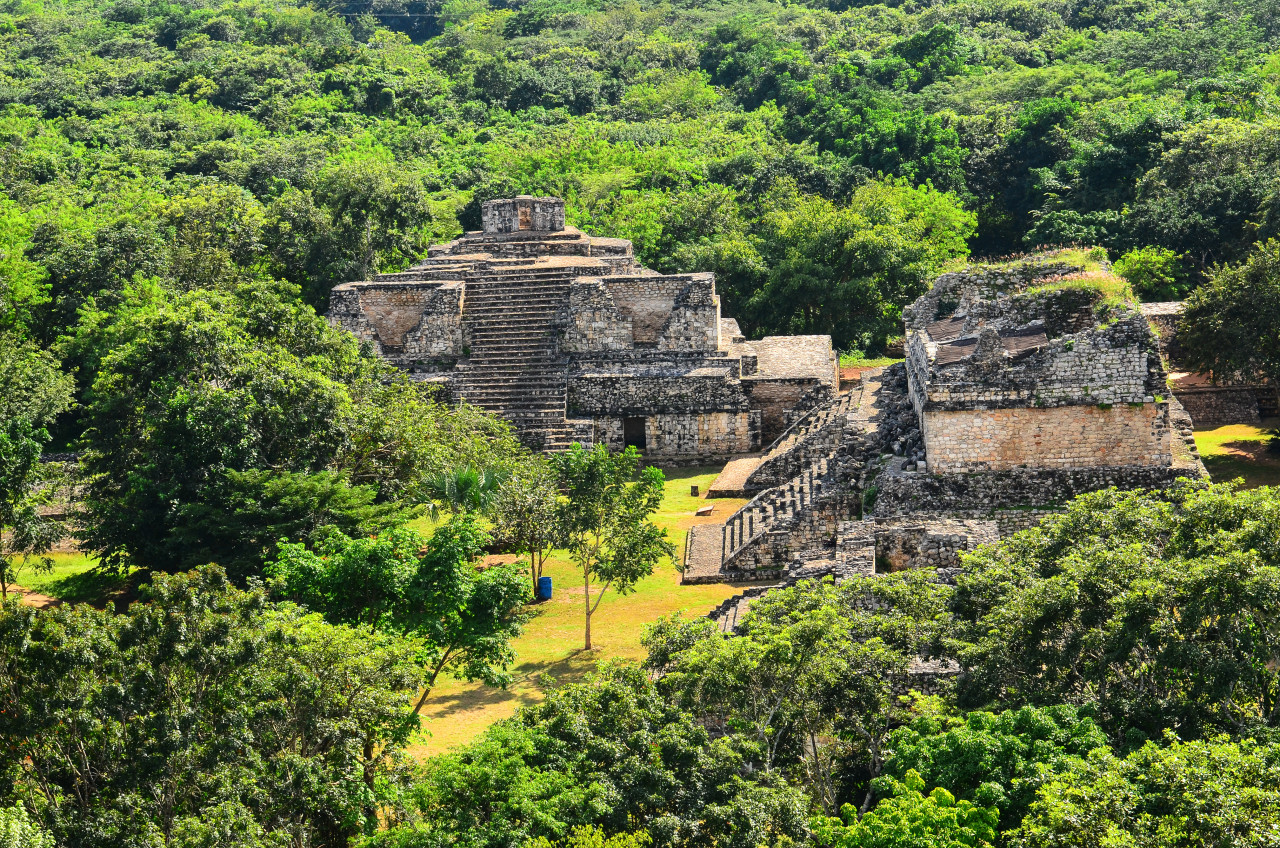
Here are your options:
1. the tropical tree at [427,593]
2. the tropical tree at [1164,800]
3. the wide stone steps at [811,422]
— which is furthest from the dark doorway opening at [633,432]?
the tropical tree at [1164,800]

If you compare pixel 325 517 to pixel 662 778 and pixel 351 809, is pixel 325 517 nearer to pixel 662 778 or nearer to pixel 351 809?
pixel 351 809

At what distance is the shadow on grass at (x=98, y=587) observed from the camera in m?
22.2

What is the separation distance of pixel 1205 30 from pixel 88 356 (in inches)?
1898

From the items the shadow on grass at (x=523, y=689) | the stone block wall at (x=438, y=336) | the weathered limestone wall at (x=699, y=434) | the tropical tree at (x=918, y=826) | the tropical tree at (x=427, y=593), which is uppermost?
the stone block wall at (x=438, y=336)

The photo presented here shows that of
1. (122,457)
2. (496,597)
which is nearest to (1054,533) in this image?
(496,597)

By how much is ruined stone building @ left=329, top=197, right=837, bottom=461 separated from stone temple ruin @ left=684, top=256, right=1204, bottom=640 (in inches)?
283

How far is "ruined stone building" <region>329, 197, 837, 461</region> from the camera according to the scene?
28.2 metres

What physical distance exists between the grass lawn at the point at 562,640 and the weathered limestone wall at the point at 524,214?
41.1ft

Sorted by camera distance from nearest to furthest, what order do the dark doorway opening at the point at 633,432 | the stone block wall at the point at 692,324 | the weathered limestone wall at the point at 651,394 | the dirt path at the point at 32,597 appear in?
the dirt path at the point at 32,597, the weathered limestone wall at the point at 651,394, the dark doorway opening at the point at 633,432, the stone block wall at the point at 692,324

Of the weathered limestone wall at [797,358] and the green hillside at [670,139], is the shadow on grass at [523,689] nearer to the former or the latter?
the weathered limestone wall at [797,358]

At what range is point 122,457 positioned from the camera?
22.5 m

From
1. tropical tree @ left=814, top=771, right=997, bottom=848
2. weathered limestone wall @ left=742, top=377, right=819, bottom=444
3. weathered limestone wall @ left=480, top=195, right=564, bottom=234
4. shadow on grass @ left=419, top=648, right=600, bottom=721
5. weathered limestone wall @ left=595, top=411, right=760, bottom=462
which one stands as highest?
weathered limestone wall @ left=480, top=195, right=564, bottom=234

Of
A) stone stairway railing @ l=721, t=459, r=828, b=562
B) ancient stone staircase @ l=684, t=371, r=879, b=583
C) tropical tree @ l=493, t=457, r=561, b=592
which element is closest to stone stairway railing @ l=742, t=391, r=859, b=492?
ancient stone staircase @ l=684, t=371, r=879, b=583

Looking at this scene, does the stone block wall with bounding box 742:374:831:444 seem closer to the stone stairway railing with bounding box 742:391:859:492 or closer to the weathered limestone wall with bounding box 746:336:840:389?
the weathered limestone wall with bounding box 746:336:840:389
